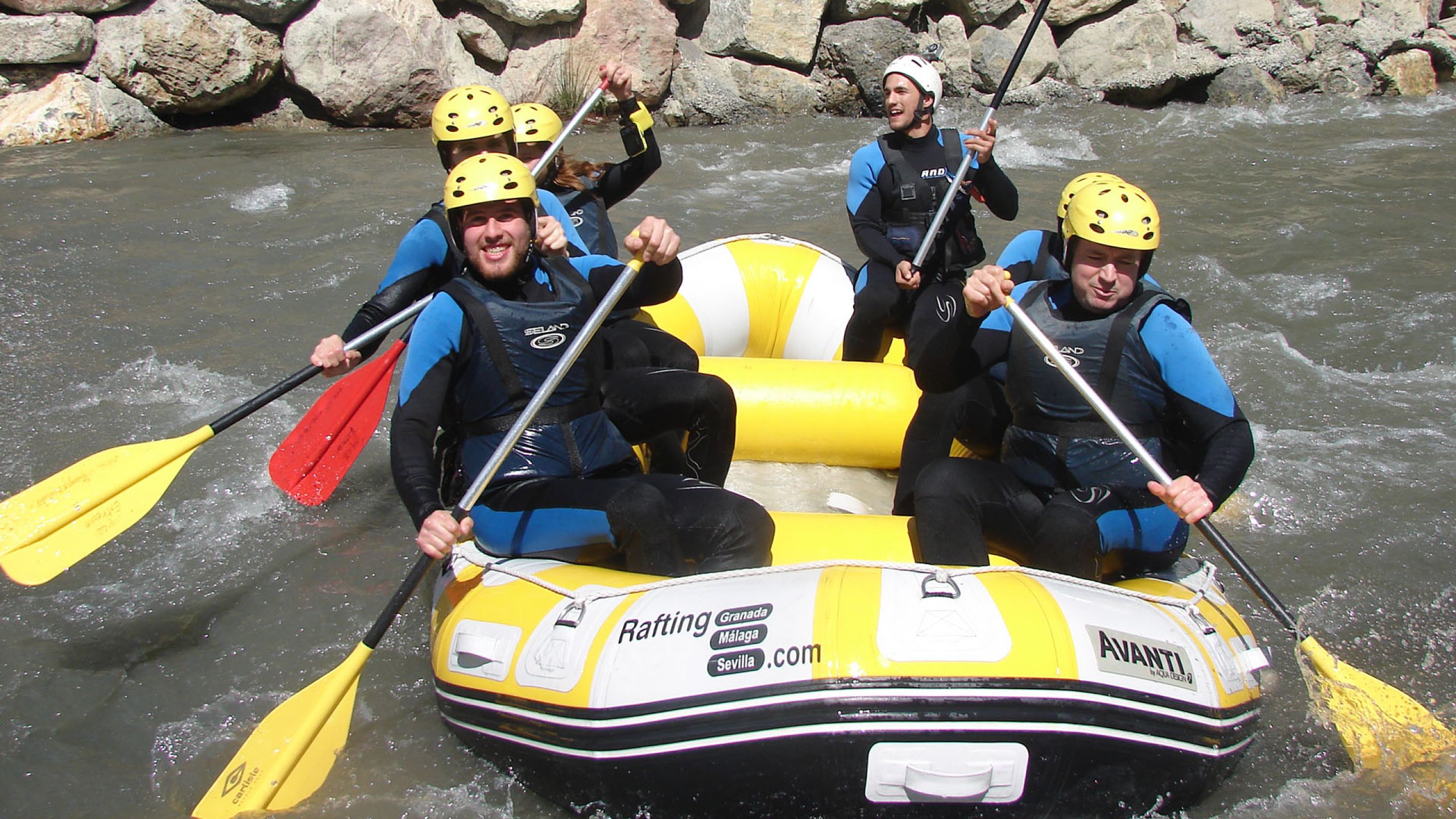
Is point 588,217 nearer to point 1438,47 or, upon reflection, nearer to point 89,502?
point 89,502

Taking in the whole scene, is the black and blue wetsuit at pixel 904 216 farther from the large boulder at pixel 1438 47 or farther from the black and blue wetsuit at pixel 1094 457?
the large boulder at pixel 1438 47

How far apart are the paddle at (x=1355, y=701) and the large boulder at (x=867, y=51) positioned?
330 inches

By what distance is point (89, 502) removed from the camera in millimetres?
3289

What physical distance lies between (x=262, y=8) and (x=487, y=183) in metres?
7.52

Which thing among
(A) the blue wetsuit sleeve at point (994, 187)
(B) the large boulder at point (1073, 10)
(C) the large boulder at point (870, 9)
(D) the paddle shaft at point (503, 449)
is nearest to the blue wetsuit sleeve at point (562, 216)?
(D) the paddle shaft at point (503, 449)

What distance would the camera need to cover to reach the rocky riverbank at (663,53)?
897cm

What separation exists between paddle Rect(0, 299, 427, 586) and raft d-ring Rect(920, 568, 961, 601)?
1.86 m

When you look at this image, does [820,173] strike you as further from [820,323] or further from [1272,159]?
[820,323]

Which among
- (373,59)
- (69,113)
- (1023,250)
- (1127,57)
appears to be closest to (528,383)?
(1023,250)

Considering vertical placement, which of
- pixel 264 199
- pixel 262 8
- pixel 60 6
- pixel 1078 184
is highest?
pixel 1078 184

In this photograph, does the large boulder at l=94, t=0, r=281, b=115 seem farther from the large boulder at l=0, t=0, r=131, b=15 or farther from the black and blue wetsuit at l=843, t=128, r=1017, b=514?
the black and blue wetsuit at l=843, t=128, r=1017, b=514

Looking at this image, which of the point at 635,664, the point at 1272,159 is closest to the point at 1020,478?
the point at 635,664

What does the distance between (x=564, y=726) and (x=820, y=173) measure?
7.19 meters

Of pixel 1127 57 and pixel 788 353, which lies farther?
pixel 1127 57
